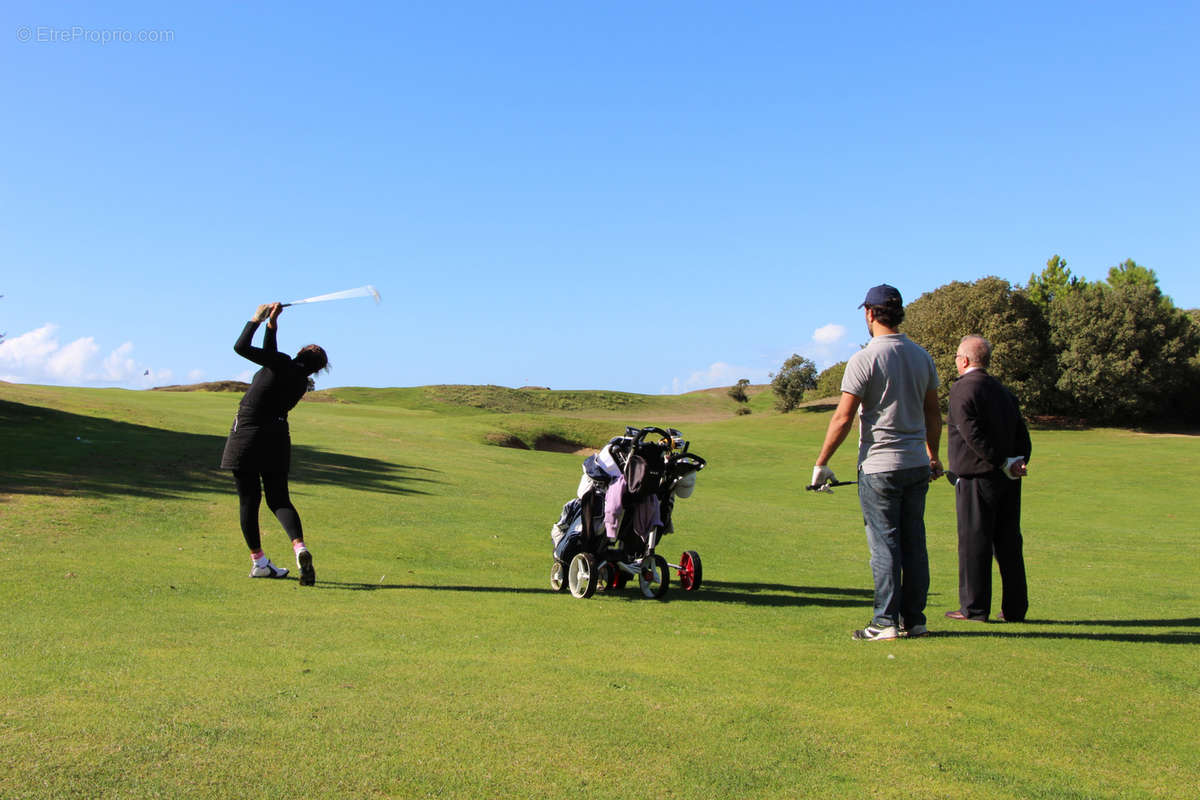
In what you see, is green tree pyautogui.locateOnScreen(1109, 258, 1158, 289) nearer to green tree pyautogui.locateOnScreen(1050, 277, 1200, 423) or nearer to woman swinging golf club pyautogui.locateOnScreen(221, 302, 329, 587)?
green tree pyautogui.locateOnScreen(1050, 277, 1200, 423)

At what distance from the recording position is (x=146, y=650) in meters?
5.57

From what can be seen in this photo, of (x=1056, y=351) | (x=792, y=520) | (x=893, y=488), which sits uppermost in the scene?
(x=1056, y=351)

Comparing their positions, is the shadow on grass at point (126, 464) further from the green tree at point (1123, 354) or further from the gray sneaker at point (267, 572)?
the green tree at point (1123, 354)

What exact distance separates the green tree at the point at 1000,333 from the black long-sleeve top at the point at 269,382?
53195mm

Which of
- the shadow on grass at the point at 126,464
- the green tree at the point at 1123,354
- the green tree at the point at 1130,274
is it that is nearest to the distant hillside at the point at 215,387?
the shadow on grass at the point at 126,464

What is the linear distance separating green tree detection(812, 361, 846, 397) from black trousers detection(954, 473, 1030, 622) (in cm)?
6588

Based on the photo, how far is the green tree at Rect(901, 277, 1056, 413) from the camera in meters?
57.4

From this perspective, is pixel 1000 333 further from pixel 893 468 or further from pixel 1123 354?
pixel 893 468

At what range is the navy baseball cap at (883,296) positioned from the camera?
23.0 ft

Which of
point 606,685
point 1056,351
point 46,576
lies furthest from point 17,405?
point 1056,351

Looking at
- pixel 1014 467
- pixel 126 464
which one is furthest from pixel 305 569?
pixel 126 464

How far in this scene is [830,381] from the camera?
73.8 meters

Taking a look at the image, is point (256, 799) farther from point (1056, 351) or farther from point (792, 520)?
point (1056, 351)

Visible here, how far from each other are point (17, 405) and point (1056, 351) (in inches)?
2274
